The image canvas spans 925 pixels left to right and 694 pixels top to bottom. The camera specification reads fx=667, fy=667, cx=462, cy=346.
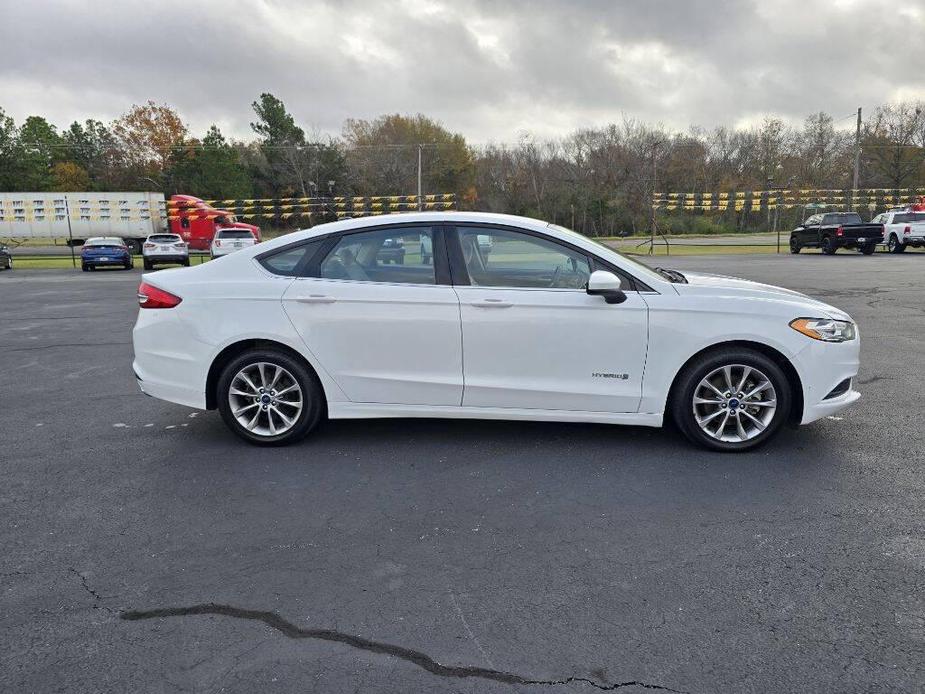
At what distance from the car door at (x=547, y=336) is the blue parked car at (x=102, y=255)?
989 inches

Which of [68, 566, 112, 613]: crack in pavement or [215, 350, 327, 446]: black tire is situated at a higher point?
[215, 350, 327, 446]: black tire

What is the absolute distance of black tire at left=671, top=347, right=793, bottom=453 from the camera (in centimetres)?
451

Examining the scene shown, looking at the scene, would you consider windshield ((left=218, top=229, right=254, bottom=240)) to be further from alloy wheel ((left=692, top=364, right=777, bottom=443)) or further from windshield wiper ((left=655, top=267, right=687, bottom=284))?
alloy wheel ((left=692, top=364, right=777, bottom=443))

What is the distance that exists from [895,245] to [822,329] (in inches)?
1172

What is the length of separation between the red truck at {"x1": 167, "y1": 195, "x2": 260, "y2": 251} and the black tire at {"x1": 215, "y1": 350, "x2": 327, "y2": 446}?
1358 inches

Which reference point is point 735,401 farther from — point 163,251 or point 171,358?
point 163,251

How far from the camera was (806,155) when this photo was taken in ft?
203

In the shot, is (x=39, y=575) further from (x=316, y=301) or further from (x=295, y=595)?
(x=316, y=301)

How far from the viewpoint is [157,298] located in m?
4.91

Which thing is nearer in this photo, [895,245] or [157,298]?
[157,298]

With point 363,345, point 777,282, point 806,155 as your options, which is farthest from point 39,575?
point 806,155

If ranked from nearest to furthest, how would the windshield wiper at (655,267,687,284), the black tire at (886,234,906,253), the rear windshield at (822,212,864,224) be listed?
the windshield wiper at (655,267,687,284)
the black tire at (886,234,906,253)
the rear windshield at (822,212,864,224)

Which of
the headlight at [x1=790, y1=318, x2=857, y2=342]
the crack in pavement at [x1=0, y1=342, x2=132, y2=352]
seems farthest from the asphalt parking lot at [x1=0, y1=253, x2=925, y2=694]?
the crack in pavement at [x1=0, y1=342, x2=132, y2=352]

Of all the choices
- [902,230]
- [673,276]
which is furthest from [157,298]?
[902,230]
